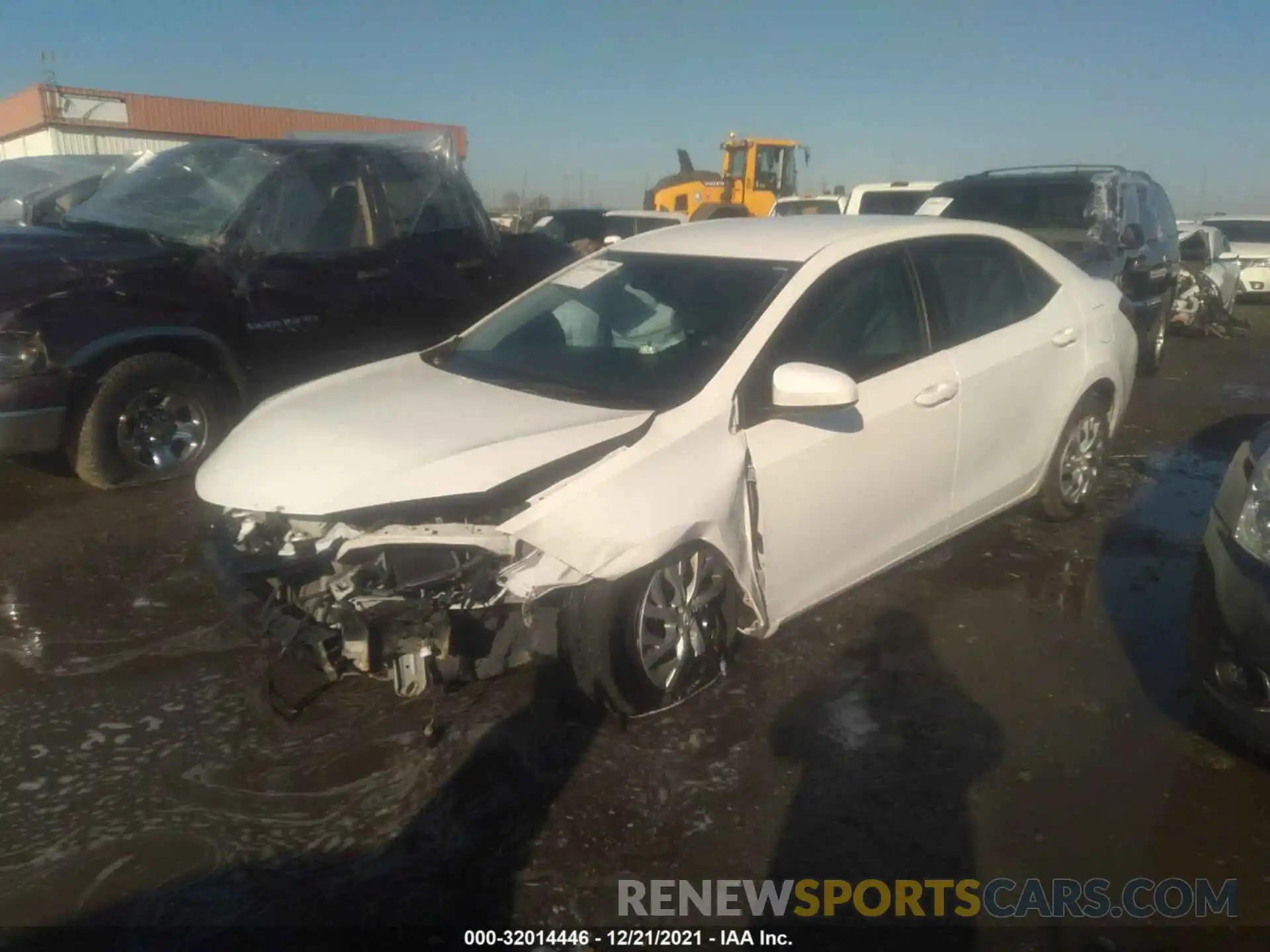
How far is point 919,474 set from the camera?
4.03m

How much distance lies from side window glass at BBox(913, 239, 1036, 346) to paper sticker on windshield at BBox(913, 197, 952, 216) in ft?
15.7

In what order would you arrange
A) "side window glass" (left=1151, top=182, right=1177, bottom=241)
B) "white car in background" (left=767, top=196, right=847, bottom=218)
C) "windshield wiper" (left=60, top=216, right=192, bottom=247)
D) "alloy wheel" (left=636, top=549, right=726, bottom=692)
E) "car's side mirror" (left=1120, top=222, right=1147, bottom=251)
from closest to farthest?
"alloy wheel" (left=636, top=549, right=726, bottom=692) < "windshield wiper" (left=60, top=216, right=192, bottom=247) < "car's side mirror" (left=1120, top=222, right=1147, bottom=251) < "side window glass" (left=1151, top=182, right=1177, bottom=241) < "white car in background" (left=767, top=196, right=847, bottom=218)

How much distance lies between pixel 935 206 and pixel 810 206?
31.4 ft

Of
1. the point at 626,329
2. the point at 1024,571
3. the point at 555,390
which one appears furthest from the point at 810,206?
the point at 555,390

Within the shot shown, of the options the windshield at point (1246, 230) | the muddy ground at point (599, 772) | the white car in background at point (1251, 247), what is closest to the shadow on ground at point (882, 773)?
the muddy ground at point (599, 772)

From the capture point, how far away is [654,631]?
10.9 ft

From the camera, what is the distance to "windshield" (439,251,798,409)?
11.9ft

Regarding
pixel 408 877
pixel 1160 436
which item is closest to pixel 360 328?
pixel 408 877

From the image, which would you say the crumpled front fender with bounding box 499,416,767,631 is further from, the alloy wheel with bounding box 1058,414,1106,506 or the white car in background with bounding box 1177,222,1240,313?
the white car in background with bounding box 1177,222,1240,313

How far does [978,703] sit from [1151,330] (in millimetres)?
7555

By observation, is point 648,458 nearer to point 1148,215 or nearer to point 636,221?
point 1148,215

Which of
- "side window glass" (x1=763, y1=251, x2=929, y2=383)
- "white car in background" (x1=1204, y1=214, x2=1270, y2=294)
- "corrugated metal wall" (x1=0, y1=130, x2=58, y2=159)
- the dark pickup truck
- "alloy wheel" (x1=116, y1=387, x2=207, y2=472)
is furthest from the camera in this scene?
"corrugated metal wall" (x1=0, y1=130, x2=58, y2=159)

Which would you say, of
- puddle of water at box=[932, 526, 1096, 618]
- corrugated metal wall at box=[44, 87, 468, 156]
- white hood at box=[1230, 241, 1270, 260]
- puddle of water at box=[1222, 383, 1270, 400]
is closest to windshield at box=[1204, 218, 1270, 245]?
white hood at box=[1230, 241, 1270, 260]

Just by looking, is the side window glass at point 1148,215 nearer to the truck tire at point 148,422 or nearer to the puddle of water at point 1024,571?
the puddle of water at point 1024,571
